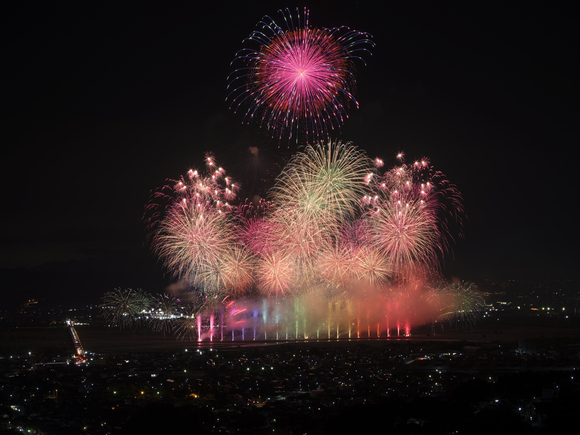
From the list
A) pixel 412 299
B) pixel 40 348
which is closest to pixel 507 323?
pixel 412 299

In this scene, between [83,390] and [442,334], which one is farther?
[442,334]

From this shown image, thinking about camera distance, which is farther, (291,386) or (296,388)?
(291,386)

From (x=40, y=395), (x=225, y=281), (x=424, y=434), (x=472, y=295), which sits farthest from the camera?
(x=472, y=295)

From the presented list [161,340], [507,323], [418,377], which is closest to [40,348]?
[161,340]

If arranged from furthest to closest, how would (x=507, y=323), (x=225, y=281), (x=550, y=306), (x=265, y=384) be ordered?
(x=550, y=306) → (x=507, y=323) → (x=225, y=281) → (x=265, y=384)

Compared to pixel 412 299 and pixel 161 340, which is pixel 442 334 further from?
pixel 161 340

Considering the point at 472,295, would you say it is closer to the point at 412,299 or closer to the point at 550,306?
the point at 412,299

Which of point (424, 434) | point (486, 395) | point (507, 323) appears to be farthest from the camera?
point (507, 323)

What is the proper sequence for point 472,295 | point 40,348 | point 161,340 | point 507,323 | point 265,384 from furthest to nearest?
point 507,323
point 472,295
point 161,340
point 40,348
point 265,384

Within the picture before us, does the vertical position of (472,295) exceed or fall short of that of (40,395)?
it exceeds it
